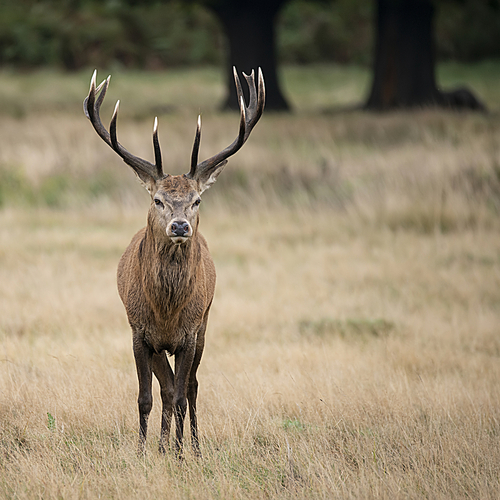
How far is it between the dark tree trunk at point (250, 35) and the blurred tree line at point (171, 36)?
50.5 feet

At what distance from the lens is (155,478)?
432 cm

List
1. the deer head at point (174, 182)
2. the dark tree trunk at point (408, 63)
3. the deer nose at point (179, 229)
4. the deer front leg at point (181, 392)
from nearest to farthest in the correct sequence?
the deer nose at point (179, 229)
the deer head at point (174, 182)
the deer front leg at point (181, 392)
the dark tree trunk at point (408, 63)

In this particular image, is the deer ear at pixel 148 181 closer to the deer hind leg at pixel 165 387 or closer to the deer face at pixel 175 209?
the deer face at pixel 175 209

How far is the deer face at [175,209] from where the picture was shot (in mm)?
4516

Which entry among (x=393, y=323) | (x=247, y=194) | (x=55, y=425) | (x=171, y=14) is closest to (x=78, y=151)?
(x=247, y=194)

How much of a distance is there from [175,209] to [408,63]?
17827mm

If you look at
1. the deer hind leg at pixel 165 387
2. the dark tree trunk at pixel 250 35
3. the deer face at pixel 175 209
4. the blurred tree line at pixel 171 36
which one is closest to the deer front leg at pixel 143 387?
the deer hind leg at pixel 165 387

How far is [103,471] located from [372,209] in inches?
355

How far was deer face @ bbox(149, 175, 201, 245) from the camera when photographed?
14.8 feet

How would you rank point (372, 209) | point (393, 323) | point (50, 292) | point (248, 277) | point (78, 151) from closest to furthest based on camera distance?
point (393, 323) → point (50, 292) → point (248, 277) → point (372, 209) → point (78, 151)

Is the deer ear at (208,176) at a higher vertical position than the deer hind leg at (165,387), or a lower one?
higher

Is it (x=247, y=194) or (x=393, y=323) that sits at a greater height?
(x=247, y=194)

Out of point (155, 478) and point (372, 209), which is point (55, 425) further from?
point (372, 209)

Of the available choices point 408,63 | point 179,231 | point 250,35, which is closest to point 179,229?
point 179,231
